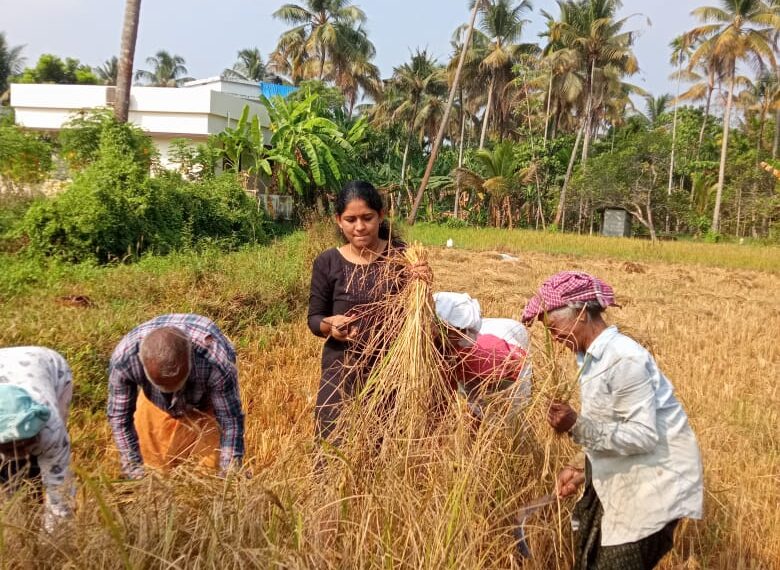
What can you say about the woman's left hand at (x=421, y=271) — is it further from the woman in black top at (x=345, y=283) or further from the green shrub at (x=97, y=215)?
the green shrub at (x=97, y=215)

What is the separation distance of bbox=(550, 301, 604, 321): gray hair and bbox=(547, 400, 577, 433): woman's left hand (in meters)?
0.24

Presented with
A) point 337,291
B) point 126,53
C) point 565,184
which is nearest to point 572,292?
point 337,291

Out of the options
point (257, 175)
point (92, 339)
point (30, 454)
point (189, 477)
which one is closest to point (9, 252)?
point (92, 339)

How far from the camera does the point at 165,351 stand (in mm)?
1901

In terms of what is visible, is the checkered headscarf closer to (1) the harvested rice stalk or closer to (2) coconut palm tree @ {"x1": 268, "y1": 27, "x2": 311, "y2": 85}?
(1) the harvested rice stalk

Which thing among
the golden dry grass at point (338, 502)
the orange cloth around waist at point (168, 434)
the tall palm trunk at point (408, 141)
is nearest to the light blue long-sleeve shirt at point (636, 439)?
the golden dry grass at point (338, 502)

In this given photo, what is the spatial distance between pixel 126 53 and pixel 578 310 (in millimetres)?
9685

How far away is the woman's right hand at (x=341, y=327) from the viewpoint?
7.02ft

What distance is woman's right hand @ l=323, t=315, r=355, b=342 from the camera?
214 cm

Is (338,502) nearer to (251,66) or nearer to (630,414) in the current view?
(630,414)

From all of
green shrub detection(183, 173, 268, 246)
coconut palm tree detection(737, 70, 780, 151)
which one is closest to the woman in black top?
green shrub detection(183, 173, 268, 246)

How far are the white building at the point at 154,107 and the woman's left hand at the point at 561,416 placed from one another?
16939mm

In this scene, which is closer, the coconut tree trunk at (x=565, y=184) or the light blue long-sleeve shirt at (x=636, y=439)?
the light blue long-sleeve shirt at (x=636, y=439)

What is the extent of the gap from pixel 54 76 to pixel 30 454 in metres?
35.3
